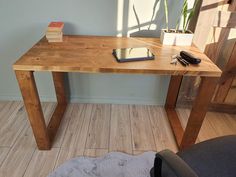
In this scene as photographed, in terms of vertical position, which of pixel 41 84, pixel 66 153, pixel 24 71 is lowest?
pixel 66 153

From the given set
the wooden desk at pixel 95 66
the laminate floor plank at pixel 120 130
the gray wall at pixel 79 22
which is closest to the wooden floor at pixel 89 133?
the laminate floor plank at pixel 120 130

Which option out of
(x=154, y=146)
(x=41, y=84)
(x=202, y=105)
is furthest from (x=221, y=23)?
(x=41, y=84)

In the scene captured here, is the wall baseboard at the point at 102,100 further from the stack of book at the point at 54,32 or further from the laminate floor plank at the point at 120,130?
the stack of book at the point at 54,32

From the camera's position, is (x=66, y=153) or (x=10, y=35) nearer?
(x=66, y=153)

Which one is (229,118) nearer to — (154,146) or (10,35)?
(154,146)

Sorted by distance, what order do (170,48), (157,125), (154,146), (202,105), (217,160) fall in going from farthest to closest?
(157,125), (154,146), (170,48), (202,105), (217,160)

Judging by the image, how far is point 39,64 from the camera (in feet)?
3.35

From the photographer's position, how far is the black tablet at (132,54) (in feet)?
3.61

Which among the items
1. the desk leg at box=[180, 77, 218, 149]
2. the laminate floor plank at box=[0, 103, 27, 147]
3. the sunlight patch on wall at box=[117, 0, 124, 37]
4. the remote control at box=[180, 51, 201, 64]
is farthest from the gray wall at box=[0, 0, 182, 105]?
the desk leg at box=[180, 77, 218, 149]

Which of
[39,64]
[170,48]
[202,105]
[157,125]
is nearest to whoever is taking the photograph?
[39,64]

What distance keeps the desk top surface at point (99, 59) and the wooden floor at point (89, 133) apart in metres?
Result: 0.67

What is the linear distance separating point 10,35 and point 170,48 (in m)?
1.28

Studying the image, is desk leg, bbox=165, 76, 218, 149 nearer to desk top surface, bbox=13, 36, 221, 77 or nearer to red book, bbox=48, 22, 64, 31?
desk top surface, bbox=13, 36, 221, 77

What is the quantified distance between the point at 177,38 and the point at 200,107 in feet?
1.66
